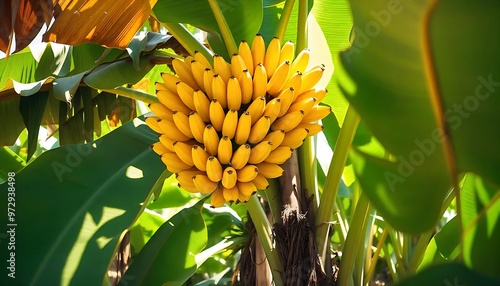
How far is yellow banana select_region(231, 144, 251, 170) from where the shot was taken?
1256 millimetres

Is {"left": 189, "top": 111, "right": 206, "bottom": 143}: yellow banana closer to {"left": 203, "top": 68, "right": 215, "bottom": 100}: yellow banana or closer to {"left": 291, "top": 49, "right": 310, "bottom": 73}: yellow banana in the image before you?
{"left": 203, "top": 68, "right": 215, "bottom": 100}: yellow banana

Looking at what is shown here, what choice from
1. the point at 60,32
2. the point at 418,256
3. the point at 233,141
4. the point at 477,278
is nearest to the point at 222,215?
the point at 418,256

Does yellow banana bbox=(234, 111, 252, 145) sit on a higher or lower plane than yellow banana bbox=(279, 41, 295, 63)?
lower

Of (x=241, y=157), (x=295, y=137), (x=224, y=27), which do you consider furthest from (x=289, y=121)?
(x=224, y=27)

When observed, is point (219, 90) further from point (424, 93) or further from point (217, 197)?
point (424, 93)

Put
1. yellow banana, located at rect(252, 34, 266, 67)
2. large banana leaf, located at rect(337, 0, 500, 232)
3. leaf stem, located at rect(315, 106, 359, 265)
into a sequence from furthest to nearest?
leaf stem, located at rect(315, 106, 359, 265)
yellow banana, located at rect(252, 34, 266, 67)
large banana leaf, located at rect(337, 0, 500, 232)

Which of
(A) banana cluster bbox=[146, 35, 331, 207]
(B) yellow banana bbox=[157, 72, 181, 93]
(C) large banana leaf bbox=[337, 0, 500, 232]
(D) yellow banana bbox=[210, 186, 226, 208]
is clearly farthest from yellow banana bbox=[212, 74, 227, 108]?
(C) large banana leaf bbox=[337, 0, 500, 232]

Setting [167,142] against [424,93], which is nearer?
[424,93]

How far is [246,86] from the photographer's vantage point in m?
1.30

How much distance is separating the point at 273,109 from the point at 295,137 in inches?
3.9

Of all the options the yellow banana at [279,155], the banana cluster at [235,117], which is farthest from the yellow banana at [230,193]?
the yellow banana at [279,155]

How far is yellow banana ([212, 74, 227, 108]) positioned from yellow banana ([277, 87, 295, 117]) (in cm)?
13

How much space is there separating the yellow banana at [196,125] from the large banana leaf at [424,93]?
398mm

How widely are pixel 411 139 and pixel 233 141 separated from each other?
476 mm
